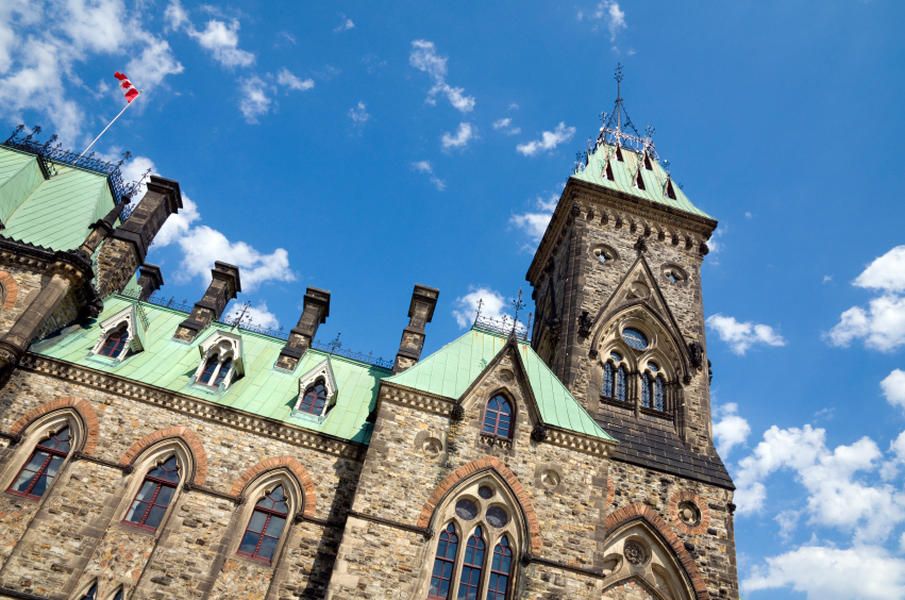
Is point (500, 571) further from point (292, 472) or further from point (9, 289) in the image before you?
point (9, 289)

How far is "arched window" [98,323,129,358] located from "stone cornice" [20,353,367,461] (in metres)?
1.56

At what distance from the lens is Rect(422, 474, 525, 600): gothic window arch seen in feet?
50.0

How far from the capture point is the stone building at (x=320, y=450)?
15.6 m

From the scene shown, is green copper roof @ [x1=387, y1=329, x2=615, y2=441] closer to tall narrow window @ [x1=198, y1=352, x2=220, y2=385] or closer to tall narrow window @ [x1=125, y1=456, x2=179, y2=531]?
tall narrow window @ [x1=198, y1=352, x2=220, y2=385]

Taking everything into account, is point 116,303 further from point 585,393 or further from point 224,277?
point 585,393

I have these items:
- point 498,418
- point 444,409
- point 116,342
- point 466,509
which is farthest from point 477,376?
point 116,342

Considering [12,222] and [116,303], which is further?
[116,303]

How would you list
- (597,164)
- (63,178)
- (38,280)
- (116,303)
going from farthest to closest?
(597,164) < (63,178) < (116,303) < (38,280)

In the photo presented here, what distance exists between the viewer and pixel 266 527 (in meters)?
16.9

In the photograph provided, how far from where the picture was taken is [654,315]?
2453cm

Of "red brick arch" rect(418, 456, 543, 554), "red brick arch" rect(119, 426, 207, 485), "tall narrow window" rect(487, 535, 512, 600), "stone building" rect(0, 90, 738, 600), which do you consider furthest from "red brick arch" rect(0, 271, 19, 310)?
"tall narrow window" rect(487, 535, 512, 600)

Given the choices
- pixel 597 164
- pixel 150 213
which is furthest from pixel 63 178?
pixel 597 164

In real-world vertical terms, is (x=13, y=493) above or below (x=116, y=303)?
below

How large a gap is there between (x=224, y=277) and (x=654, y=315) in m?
18.2
